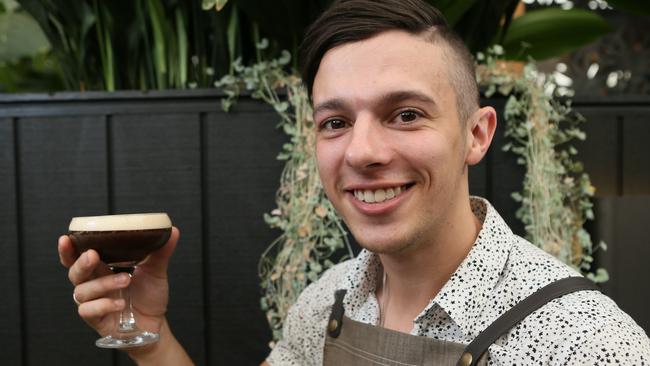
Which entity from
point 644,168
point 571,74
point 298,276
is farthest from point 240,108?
point 571,74

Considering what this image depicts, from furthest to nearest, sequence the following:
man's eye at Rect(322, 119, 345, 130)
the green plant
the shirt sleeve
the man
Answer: the green plant < man's eye at Rect(322, 119, 345, 130) < the man < the shirt sleeve

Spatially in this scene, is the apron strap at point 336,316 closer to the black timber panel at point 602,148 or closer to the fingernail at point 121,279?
the fingernail at point 121,279

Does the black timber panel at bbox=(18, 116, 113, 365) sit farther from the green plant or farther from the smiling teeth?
the smiling teeth

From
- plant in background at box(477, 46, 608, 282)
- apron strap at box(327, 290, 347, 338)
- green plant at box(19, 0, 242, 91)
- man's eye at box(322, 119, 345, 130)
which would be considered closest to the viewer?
man's eye at box(322, 119, 345, 130)

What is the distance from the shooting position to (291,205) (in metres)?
1.69

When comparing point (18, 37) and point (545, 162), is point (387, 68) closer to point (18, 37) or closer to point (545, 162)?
point (545, 162)

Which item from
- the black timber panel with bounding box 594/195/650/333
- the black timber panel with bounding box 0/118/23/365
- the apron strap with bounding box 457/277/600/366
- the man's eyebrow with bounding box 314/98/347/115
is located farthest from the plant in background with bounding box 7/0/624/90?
the apron strap with bounding box 457/277/600/366

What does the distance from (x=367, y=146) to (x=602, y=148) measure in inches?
38.4

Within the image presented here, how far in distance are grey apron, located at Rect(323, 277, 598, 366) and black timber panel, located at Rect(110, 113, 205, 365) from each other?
0.46 m

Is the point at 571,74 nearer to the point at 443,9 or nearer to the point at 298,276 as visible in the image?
the point at 443,9

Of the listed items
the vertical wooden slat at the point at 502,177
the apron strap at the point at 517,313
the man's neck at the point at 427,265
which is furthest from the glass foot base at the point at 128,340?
the vertical wooden slat at the point at 502,177

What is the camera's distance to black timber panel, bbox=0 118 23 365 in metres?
1.71

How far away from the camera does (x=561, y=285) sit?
105 centimetres

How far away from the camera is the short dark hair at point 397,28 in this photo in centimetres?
114
